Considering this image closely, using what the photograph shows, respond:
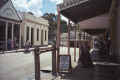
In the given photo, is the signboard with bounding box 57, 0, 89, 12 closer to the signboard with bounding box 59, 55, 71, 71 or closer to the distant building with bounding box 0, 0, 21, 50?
the signboard with bounding box 59, 55, 71, 71

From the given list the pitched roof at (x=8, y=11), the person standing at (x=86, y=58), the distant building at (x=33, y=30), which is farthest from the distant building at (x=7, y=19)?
the person standing at (x=86, y=58)

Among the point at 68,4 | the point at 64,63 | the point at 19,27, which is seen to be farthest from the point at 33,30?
the point at 68,4

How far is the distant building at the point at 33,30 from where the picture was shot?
3000cm

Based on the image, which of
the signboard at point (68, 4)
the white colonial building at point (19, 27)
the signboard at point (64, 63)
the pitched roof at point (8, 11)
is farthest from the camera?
the white colonial building at point (19, 27)

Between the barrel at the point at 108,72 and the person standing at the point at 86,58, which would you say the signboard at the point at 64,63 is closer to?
the person standing at the point at 86,58

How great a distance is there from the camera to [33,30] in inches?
1335

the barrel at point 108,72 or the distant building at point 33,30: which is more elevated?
the distant building at point 33,30

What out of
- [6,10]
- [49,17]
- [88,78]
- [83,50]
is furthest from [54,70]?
[49,17]

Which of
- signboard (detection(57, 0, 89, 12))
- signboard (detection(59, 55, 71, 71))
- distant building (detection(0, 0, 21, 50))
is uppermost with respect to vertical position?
distant building (detection(0, 0, 21, 50))

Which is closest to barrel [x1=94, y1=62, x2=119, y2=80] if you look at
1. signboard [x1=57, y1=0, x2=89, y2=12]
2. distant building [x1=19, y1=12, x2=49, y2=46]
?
signboard [x1=57, y1=0, x2=89, y2=12]

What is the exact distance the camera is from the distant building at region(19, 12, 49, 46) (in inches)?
1181

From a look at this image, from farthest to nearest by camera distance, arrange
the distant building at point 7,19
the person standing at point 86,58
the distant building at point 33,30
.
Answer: the distant building at point 33,30, the distant building at point 7,19, the person standing at point 86,58

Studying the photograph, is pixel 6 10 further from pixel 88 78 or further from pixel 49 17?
pixel 49 17

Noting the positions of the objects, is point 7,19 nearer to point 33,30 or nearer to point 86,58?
point 33,30
